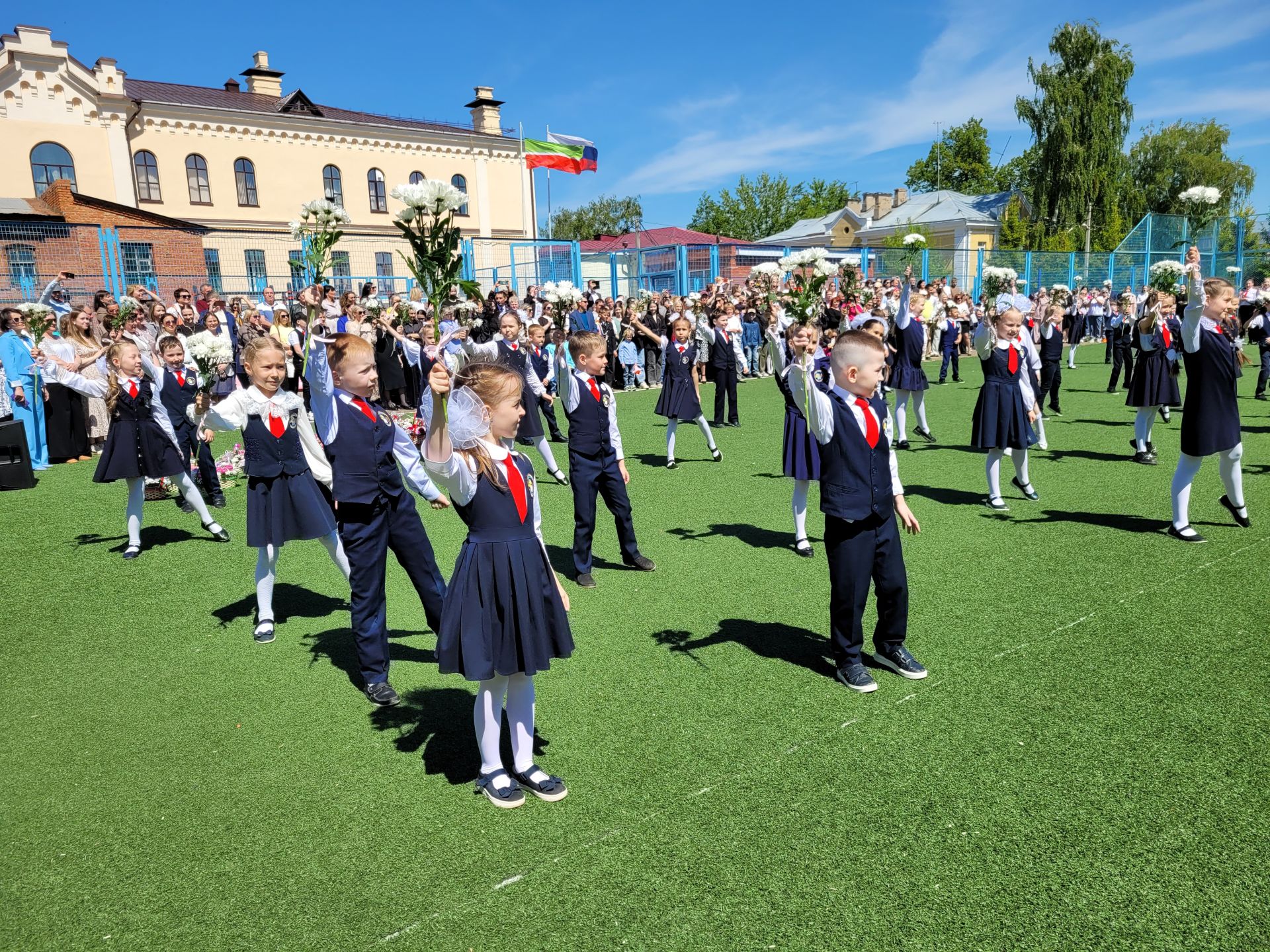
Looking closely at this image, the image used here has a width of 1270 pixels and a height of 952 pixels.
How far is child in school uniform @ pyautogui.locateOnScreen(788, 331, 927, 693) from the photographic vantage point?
405cm

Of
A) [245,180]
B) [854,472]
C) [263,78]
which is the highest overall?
[263,78]

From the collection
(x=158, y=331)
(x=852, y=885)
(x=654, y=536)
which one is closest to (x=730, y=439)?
(x=654, y=536)

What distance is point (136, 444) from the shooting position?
7121 mm

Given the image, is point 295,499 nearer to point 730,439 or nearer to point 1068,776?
point 1068,776

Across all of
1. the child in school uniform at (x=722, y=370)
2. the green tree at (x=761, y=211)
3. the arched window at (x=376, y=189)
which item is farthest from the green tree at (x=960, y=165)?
the child in school uniform at (x=722, y=370)

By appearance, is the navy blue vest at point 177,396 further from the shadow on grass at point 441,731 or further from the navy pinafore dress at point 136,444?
the shadow on grass at point 441,731

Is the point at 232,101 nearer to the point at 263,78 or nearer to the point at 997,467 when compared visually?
the point at 263,78

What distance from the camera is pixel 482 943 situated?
106 inches

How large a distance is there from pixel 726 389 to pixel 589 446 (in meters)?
7.46

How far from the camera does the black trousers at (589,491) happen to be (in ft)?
20.2

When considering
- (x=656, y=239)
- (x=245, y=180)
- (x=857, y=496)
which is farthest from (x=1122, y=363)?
(x=656, y=239)

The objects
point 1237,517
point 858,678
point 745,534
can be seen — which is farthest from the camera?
point 745,534

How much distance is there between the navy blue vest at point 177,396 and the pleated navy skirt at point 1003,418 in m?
7.66

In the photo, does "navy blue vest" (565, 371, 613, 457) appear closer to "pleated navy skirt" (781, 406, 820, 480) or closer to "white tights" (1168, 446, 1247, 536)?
"pleated navy skirt" (781, 406, 820, 480)
